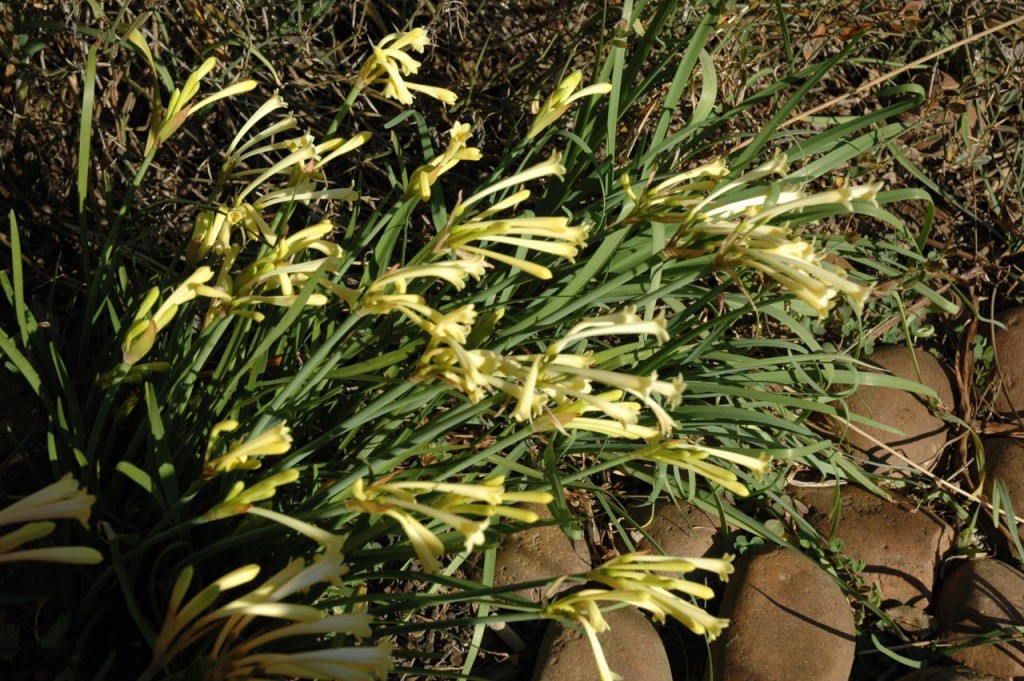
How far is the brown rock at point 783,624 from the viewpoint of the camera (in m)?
2.03

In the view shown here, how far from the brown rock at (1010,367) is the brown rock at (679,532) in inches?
44.5

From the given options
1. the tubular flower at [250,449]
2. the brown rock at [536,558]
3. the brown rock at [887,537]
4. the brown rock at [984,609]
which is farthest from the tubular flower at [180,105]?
the brown rock at [984,609]

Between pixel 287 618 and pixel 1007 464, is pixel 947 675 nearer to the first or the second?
pixel 1007 464

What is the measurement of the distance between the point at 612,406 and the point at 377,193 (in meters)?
1.50

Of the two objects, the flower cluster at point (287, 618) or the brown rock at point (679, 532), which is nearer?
the flower cluster at point (287, 618)

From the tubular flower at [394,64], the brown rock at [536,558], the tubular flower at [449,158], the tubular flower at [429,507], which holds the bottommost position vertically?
the brown rock at [536,558]

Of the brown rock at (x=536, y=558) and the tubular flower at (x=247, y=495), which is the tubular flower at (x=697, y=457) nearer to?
the tubular flower at (x=247, y=495)

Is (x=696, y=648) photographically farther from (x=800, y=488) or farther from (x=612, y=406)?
(x=612, y=406)

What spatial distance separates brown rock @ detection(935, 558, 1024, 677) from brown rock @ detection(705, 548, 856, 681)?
344mm

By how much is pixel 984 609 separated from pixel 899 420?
57 centimetres

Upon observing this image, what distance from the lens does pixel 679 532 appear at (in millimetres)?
2242

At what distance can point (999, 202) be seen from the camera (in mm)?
3049

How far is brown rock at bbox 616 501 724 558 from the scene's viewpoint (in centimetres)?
222

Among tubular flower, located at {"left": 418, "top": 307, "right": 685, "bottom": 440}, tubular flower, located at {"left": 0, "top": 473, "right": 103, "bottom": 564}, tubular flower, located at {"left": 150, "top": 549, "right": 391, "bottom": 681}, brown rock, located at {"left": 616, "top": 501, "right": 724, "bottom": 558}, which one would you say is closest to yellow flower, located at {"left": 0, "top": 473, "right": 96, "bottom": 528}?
tubular flower, located at {"left": 0, "top": 473, "right": 103, "bottom": 564}
